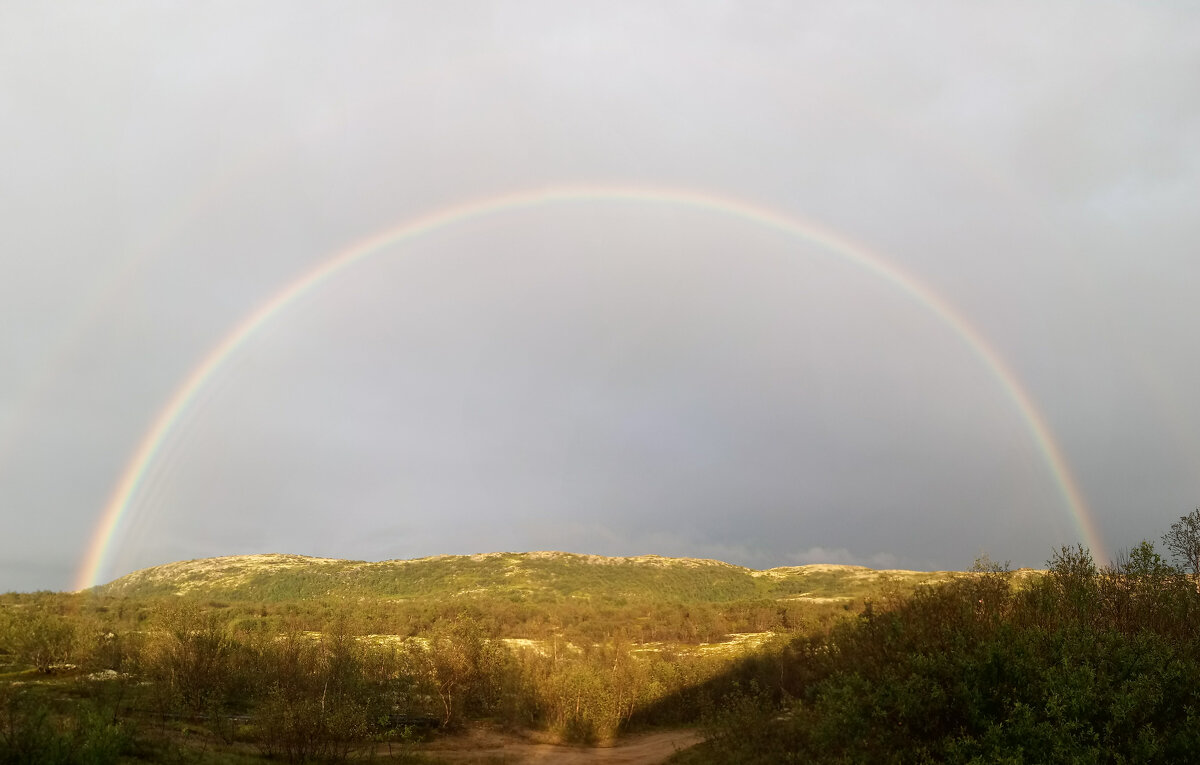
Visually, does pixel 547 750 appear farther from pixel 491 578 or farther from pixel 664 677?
pixel 491 578

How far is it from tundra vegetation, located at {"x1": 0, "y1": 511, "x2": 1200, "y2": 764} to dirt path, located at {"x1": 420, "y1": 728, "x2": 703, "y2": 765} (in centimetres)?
167

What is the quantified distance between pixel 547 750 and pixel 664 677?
42.5 feet

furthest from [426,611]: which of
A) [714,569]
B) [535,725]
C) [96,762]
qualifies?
[714,569]

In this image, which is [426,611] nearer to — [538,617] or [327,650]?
[538,617]

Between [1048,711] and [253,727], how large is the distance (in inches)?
1369

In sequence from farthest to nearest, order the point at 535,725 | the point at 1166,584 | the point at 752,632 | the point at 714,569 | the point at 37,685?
the point at 714,569, the point at 752,632, the point at 535,725, the point at 37,685, the point at 1166,584

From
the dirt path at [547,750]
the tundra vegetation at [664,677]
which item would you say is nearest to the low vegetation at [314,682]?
the tundra vegetation at [664,677]

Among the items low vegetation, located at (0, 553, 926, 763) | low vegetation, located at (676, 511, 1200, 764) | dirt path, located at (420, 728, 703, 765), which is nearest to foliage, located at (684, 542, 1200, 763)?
low vegetation, located at (676, 511, 1200, 764)

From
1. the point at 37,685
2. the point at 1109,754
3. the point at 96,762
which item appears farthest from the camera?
the point at 37,685

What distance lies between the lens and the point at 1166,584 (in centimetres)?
2433

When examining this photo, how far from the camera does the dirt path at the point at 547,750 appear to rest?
1361 inches

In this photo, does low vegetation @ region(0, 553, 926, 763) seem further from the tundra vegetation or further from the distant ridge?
the distant ridge

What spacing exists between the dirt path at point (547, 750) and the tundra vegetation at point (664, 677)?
1672 millimetres

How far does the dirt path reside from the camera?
34562mm
